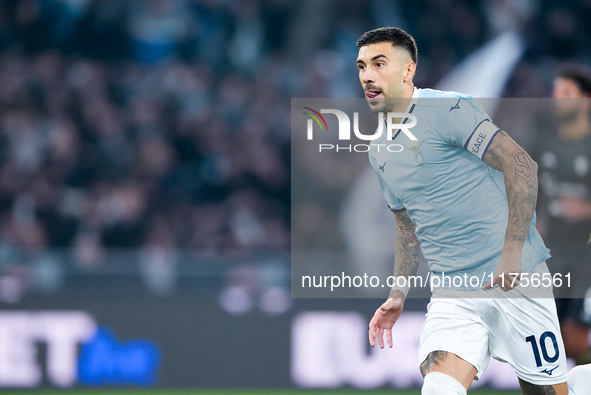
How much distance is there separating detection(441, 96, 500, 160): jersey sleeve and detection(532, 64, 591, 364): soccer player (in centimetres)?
168

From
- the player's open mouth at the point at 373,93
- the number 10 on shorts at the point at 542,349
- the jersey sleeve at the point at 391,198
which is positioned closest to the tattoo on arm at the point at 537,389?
the number 10 on shorts at the point at 542,349

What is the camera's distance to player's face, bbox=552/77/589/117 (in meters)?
5.21

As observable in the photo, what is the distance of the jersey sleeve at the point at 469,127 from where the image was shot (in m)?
3.72

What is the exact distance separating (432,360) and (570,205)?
6.94ft

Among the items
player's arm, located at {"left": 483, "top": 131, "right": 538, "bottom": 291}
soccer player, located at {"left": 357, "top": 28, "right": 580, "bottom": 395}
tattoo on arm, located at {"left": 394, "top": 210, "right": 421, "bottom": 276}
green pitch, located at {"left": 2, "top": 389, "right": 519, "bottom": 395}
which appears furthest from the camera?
green pitch, located at {"left": 2, "top": 389, "right": 519, "bottom": 395}

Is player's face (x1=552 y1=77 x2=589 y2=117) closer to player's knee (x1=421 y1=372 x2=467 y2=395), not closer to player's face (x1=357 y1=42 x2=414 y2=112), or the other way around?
player's face (x1=357 y1=42 x2=414 y2=112)

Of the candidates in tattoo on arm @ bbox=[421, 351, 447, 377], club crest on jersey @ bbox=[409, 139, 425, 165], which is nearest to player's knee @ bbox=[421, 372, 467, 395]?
tattoo on arm @ bbox=[421, 351, 447, 377]

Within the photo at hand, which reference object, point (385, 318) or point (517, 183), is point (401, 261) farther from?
point (517, 183)

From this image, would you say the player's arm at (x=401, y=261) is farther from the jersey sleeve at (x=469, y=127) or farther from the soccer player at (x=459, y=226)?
the jersey sleeve at (x=469, y=127)

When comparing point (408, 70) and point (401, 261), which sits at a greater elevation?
point (408, 70)

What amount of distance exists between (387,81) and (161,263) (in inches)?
168

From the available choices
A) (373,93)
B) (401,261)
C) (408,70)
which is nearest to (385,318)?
(401,261)

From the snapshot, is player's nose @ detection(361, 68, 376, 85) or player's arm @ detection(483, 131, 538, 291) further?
player's nose @ detection(361, 68, 376, 85)

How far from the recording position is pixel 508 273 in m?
3.51
